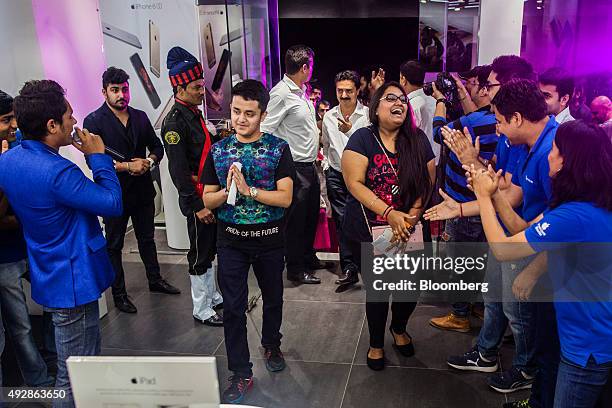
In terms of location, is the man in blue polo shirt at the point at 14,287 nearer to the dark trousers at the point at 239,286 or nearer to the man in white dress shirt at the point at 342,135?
the dark trousers at the point at 239,286

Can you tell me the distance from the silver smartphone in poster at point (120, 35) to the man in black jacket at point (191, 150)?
4.67ft

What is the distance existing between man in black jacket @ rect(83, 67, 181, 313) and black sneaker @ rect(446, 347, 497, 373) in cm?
210

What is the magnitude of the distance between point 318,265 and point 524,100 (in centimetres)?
241

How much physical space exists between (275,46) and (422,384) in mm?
4180

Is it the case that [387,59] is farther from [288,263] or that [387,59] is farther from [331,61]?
[288,263]

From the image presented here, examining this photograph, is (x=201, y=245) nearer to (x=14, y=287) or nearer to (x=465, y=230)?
(x=14, y=287)

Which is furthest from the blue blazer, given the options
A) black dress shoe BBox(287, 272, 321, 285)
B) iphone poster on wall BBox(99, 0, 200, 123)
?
iphone poster on wall BBox(99, 0, 200, 123)

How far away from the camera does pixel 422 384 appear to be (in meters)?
2.71

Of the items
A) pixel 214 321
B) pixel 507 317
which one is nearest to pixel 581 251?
pixel 507 317

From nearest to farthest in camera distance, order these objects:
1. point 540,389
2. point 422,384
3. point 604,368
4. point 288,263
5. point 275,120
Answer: point 604,368 < point 540,389 < point 422,384 < point 275,120 < point 288,263

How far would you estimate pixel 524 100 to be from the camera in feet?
7.22

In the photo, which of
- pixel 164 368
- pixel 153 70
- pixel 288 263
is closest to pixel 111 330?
pixel 288 263

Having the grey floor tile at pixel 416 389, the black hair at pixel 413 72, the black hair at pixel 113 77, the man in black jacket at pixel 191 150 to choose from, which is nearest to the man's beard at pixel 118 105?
the black hair at pixel 113 77

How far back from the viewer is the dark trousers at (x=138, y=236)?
347 cm
